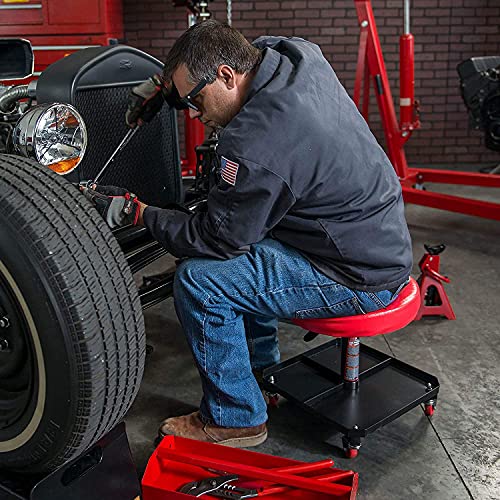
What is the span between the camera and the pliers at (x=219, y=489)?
160cm

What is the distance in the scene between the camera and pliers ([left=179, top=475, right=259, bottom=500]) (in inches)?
63.2

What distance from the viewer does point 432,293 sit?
289 centimetres

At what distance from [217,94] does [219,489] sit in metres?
1.02

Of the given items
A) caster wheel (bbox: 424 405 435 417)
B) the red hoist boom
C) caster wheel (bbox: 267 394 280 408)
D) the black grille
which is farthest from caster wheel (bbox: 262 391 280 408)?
the red hoist boom

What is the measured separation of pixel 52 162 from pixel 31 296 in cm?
56

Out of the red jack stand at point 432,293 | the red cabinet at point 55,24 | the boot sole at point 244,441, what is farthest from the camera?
the red cabinet at point 55,24

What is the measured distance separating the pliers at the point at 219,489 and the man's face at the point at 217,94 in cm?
96

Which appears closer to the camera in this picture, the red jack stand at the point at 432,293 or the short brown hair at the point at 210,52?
the short brown hair at the point at 210,52

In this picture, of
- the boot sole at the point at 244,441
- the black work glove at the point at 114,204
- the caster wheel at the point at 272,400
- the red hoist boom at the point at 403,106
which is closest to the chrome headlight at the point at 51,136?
the black work glove at the point at 114,204

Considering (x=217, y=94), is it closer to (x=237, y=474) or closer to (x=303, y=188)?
(x=303, y=188)

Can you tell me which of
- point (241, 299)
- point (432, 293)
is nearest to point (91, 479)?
point (241, 299)

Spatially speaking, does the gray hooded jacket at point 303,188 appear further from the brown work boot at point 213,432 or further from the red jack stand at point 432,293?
the red jack stand at point 432,293

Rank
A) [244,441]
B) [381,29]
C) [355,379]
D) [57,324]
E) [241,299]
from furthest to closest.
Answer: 1. [381,29]
2. [355,379]
3. [244,441]
4. [241,299]
5. [57,324]

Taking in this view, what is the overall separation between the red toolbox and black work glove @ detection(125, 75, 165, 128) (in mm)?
1078
